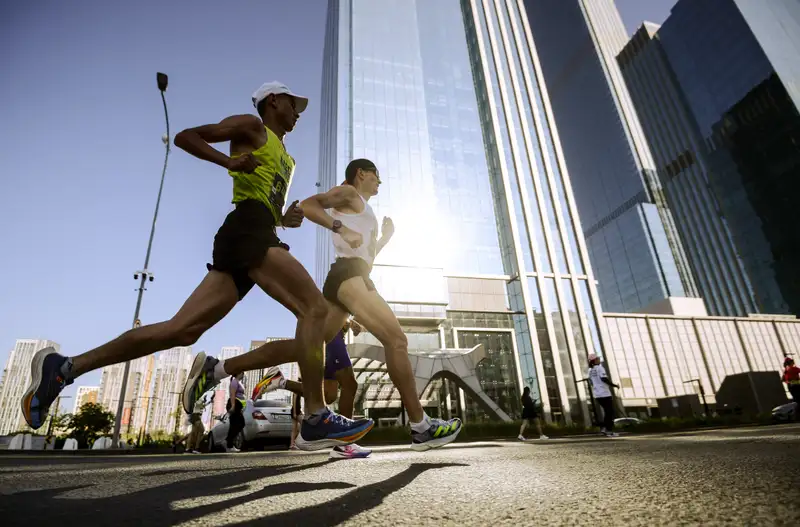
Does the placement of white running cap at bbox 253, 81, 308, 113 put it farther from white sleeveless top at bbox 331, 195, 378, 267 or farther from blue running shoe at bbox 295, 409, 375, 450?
blue running shoe at bbox 295, 409, 375, 450

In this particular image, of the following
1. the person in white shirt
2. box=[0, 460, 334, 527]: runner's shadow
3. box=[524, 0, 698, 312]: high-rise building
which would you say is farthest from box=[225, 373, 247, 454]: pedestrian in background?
box=[524, 0, 698, 312]: high-rise building

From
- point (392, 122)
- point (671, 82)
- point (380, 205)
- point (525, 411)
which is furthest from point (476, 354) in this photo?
point (671, 82)

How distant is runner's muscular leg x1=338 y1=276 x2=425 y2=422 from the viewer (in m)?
3.16

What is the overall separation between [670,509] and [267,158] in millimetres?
2641

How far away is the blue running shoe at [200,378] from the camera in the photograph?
3344 mm

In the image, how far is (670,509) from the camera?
94 cm

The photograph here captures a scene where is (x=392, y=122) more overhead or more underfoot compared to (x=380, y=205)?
more overhead

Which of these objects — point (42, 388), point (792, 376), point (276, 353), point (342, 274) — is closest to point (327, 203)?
point (342, 274)

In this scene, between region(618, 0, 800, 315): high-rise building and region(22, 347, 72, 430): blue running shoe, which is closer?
region(22, 347, 72, 430): blue running shoe

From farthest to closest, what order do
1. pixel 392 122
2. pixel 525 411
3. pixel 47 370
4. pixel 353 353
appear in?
pixel 392 122
pixel 353 353
pixel 525 411
pixel 47 370

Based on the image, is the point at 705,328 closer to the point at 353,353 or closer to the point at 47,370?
the point at 353,353

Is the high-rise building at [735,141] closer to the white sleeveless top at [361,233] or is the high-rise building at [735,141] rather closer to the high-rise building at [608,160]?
the high-rise building at [608,160]

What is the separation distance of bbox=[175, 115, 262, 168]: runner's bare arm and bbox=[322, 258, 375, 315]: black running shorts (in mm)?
1157

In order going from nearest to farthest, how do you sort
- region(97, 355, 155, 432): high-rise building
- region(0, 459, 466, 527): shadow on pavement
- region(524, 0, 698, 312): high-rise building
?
region(0, 459, 466, 527): shadow on pavement < region(524, 0, 698, 312): high-rise building < region(97, 355, 155, 432): high-rise building
